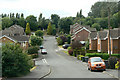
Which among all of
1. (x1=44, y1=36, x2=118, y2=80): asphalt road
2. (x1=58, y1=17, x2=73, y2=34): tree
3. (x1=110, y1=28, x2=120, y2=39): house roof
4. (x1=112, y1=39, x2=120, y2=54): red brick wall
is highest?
(x1=58, y1=17, x2=73, y2=34): tree

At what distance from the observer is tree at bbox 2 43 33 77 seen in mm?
18766

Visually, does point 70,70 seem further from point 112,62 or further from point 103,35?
point 103,35

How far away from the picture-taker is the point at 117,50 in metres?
45.8

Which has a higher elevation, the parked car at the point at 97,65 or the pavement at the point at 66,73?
the parked car at the point at 97,65

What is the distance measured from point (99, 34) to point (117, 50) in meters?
8.21

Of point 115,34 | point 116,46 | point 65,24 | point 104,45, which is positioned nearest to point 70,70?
point 116,46

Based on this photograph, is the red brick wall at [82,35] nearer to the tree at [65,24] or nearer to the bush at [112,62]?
the tree at [65,24]

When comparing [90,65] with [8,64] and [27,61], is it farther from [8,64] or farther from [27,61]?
[8,64]

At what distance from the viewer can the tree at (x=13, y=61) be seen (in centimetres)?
1877

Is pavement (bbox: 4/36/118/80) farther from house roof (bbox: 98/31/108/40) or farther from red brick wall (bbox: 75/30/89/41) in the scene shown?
red brick wall (bbox: 75/30/89/41)

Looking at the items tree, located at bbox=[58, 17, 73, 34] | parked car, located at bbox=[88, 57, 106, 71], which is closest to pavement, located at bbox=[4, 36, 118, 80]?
parked car, located at bbox=[88, 57, 106, 71]

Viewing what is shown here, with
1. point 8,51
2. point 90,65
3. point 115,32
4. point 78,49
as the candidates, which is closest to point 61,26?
point 78,49

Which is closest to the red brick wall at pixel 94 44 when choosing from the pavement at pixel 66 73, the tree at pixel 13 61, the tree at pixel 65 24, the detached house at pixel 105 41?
the detached house at pixel 105 41

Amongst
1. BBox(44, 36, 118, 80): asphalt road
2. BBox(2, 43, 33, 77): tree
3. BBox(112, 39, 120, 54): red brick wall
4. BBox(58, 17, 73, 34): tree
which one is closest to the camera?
BBox(2, 43, 33, 77): tree
